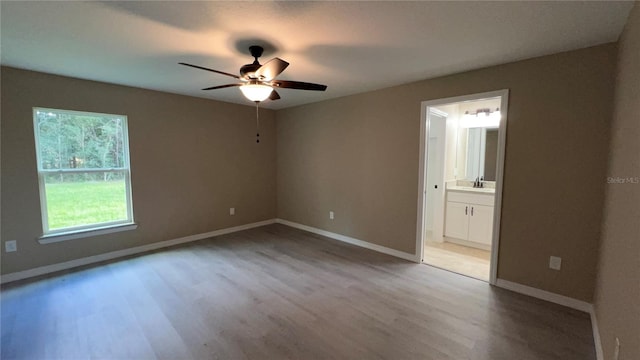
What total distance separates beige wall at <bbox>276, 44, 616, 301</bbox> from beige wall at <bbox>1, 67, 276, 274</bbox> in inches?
86.4

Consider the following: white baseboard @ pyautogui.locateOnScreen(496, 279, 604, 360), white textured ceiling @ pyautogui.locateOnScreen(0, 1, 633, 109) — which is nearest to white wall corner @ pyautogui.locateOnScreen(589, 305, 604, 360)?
white baseboard @ pyautogui.locateOnScreen(496, 279, 604, 360)

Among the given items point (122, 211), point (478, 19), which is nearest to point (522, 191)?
point (478, 19)

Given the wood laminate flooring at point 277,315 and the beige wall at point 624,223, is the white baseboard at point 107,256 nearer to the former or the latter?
the wood laminate flooring at point 277,315

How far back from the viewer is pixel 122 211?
3822 mm

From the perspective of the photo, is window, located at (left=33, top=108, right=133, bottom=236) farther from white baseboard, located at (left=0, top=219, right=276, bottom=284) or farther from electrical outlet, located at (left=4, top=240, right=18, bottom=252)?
white baseboard, located at (left=0, top=219, right=276, bottom=284)

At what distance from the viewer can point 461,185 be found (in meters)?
4.71

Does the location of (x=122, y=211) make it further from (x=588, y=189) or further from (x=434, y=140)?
(x=588, y=189)

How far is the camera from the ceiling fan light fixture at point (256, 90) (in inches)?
91.7

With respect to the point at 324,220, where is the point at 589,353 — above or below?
below

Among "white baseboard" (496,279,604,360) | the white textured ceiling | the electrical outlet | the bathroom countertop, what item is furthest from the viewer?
the bathroom countertop

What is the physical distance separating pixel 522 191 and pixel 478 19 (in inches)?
70.1

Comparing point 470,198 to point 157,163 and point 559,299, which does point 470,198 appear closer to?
point 559,299

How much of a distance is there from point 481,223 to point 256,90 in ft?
12.2

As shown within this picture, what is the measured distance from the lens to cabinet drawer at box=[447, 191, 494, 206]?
3.98 metres
